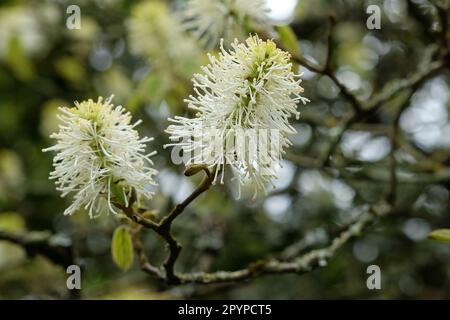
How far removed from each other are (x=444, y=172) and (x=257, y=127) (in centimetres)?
101

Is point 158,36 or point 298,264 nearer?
point 298,264

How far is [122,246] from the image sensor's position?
1.12 m

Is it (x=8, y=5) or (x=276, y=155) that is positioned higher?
(x=8, y=5)

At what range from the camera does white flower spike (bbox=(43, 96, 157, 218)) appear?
35.9 inches

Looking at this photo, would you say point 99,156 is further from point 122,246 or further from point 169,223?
point 122,246

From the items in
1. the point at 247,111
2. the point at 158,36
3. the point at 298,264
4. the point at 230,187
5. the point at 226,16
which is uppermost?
the point at 158,36

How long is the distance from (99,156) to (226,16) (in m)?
0.59

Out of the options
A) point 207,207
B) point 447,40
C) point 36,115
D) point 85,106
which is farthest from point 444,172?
point 36,115

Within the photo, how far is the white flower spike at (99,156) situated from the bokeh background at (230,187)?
0.68m

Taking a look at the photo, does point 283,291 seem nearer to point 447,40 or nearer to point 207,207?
point 207,207

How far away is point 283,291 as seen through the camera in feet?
7.11

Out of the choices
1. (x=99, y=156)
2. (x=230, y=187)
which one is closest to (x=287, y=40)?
(x=99, y=156)

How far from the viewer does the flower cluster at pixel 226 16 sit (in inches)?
53.7
